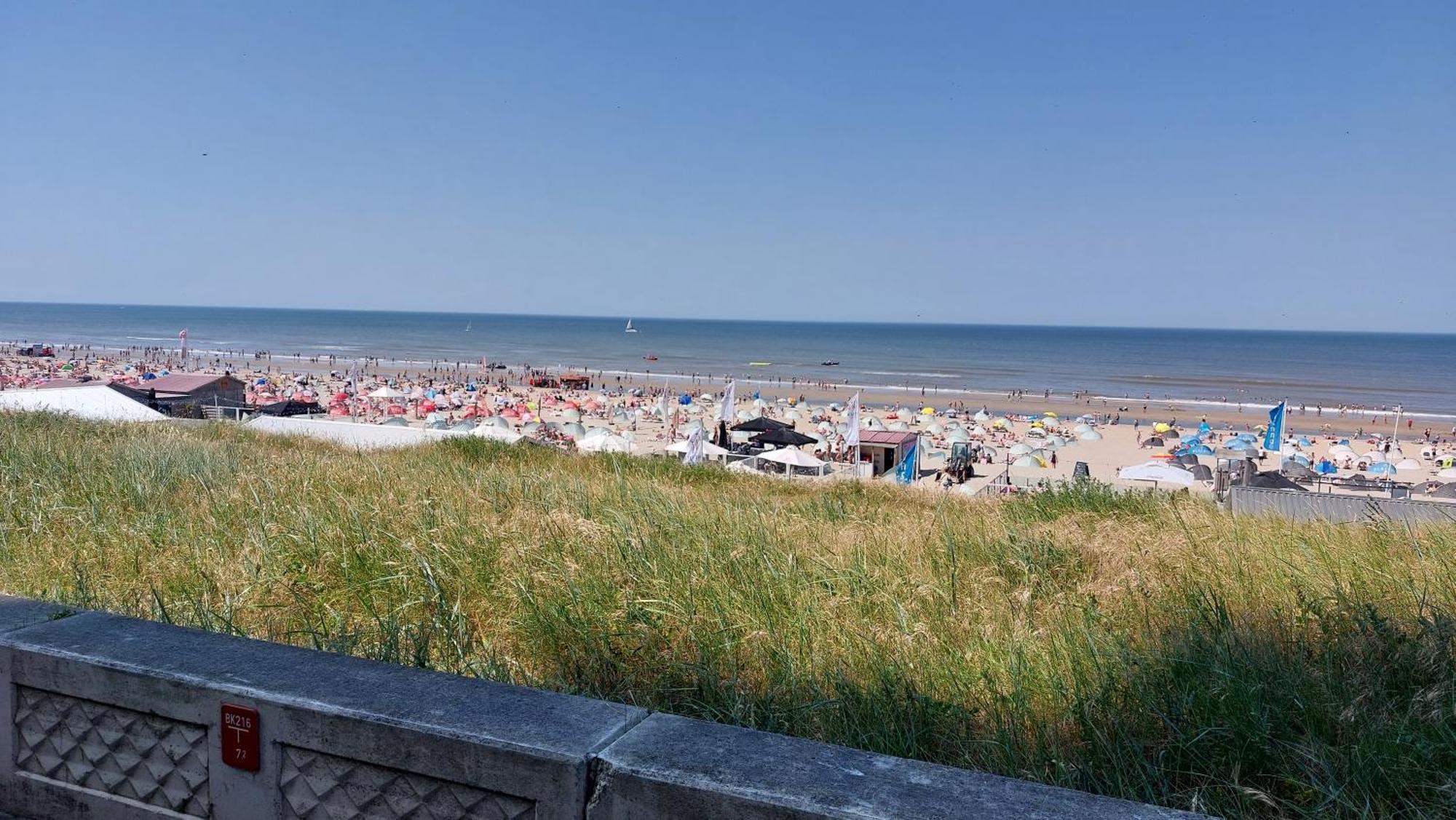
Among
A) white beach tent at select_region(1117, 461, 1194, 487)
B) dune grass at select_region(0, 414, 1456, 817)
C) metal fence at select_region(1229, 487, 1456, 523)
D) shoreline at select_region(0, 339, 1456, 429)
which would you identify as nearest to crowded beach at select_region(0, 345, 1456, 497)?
white beach tent at select_region(1117, 461, 1194, 487)

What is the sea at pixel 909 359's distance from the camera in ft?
205

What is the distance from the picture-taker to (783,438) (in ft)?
86.3

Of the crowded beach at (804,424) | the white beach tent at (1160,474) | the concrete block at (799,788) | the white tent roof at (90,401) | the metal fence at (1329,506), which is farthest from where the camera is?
the crowded beach at (804,424)

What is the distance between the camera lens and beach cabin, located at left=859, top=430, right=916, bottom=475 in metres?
23.2

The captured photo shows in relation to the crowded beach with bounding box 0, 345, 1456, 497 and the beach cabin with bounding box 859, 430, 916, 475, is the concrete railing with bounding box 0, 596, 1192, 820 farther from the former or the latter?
the beach cabin with bounding box 859, 430, 916, 475

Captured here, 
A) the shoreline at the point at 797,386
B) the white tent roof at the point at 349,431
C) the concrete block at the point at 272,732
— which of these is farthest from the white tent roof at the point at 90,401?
the shoreline at the point at 797,386

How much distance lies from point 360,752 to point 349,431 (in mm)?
14686

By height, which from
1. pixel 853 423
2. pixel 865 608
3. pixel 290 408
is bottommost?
pixel 290 408

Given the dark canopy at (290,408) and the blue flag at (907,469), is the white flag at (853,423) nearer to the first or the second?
the blue flag at (907,469)

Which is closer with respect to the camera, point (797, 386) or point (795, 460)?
point (795, 460)

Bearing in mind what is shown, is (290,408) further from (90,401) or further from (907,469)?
(907,469)

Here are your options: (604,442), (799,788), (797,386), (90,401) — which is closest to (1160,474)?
(604,442)

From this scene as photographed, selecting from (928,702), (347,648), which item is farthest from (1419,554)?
(347,648)

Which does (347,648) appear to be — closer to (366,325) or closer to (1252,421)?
(1252,421)
